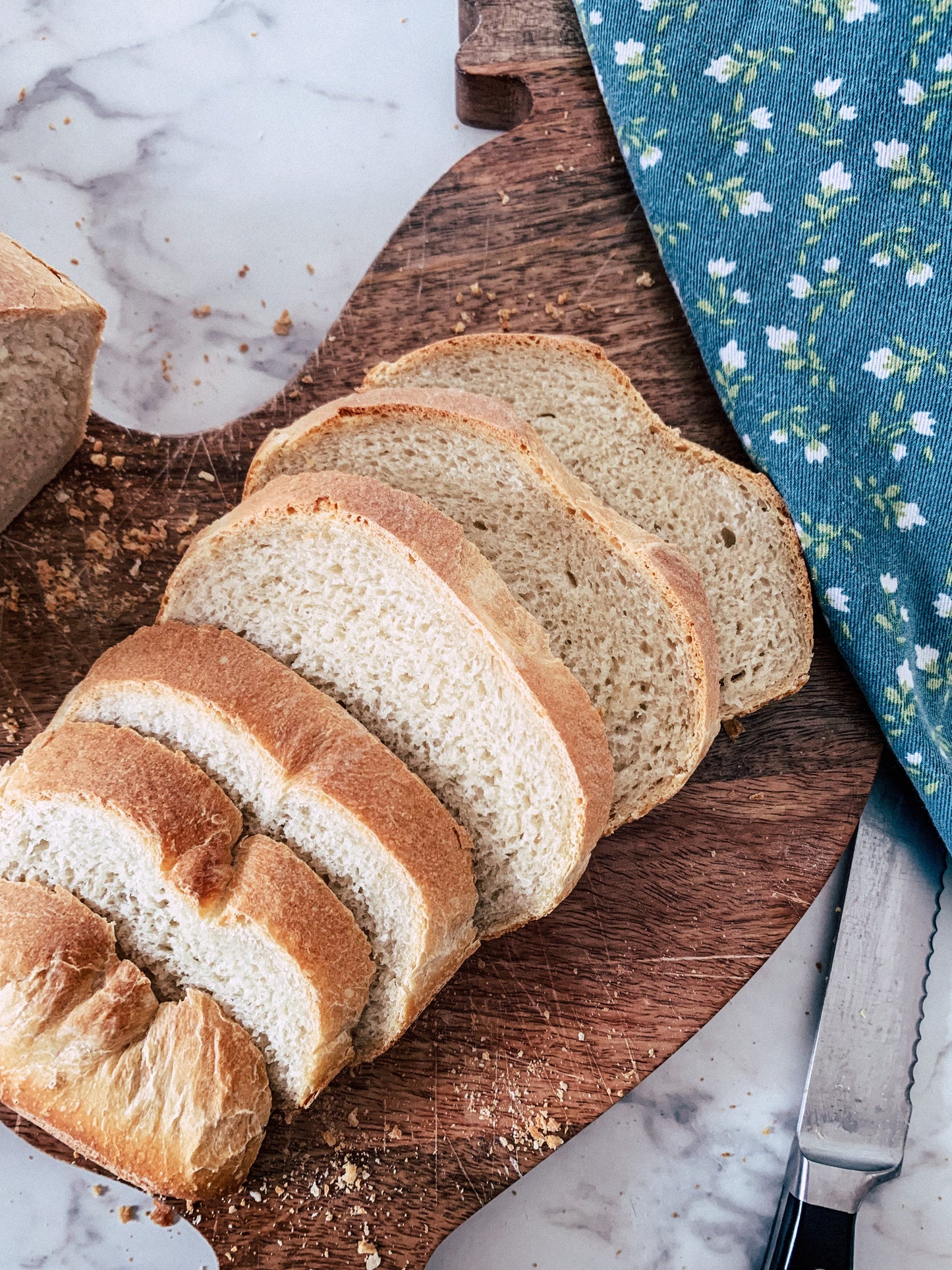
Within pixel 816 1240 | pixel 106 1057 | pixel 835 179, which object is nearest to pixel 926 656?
pixel 835 179

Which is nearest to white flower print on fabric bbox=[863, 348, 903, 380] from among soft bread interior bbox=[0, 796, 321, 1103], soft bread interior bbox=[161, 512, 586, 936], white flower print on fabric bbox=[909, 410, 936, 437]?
white flower print on fabric bbox=[909, 410, 936, 437]

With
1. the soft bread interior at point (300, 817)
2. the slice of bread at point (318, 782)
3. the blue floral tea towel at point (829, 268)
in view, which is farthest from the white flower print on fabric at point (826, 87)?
the soft bread interior at point (300, 817)

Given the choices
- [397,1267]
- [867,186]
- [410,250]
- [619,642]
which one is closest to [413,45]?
[410,250]

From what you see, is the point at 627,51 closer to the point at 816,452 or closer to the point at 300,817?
the point at 816,452

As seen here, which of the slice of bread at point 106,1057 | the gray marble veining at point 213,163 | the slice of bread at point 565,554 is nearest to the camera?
the slice of bread at point 106,1057

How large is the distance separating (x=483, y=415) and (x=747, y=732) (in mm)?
1099

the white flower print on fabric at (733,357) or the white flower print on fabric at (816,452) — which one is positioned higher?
the white flower print on fabric at (733,357)

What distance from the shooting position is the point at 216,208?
282 centimetres

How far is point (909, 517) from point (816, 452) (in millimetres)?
299

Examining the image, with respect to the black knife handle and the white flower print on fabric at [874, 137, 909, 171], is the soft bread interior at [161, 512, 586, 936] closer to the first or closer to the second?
the black knife handle

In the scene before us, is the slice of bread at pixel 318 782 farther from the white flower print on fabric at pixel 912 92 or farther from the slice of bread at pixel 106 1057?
the white flower print on fabric at pixel 912 92

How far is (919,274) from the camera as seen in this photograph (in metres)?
2.46

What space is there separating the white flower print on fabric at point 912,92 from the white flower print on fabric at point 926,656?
1.37 m

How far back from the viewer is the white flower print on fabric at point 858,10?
2.44 metres
